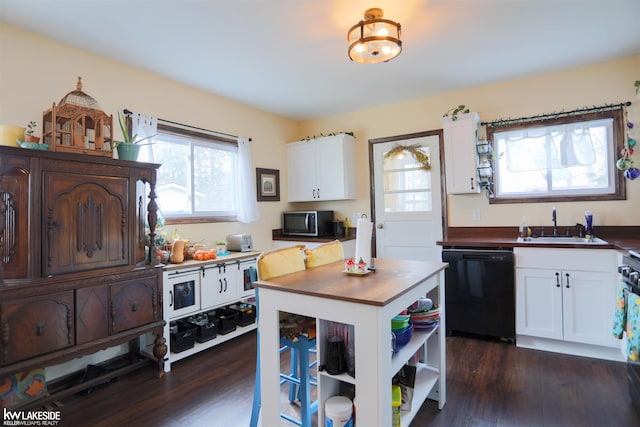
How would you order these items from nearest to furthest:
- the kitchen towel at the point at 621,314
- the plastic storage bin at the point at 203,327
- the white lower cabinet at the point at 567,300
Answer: the kitchen towel at the point at 621,314 → the white lower cabinet at the point at 567,300 → the plastic storage bin at the point at 203,327

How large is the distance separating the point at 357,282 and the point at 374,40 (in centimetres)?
143

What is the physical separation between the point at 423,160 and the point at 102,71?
129 inches

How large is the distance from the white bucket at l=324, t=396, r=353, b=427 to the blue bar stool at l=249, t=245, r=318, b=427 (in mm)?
163

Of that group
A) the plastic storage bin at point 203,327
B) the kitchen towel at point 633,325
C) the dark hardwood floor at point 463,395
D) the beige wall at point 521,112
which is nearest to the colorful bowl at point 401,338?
the dark hardwood floor at point 463,395

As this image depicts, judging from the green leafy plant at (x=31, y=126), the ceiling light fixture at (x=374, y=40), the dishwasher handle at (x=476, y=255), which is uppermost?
the ceiling light fixture at (x=374, y=40)

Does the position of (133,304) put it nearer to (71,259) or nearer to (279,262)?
(71,259)

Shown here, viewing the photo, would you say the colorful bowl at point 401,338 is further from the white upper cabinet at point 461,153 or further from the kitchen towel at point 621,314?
the white upper cabinet at point 461,153

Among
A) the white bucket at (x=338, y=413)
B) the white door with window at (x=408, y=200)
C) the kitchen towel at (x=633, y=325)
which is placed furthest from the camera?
the white door with window at (x=408, y=200)

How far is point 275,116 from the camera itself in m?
4.41

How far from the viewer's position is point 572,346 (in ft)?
9.00

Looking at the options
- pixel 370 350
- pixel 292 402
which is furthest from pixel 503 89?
pixel 292 402

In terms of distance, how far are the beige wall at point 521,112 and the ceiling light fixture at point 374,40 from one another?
1848 mm

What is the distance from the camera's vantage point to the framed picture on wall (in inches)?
164

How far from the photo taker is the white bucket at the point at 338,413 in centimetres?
146
